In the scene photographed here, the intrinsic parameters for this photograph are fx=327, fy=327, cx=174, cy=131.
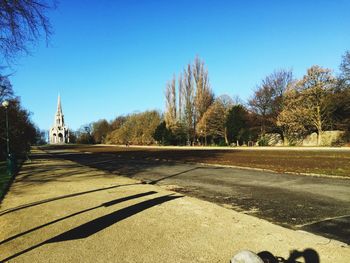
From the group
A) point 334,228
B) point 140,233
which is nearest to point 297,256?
point 334,228

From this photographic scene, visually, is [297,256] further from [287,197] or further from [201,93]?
[201,93]

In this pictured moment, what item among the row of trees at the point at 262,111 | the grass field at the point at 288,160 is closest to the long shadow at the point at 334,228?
the grass field at the point at 288,160

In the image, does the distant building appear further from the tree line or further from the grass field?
the grass field

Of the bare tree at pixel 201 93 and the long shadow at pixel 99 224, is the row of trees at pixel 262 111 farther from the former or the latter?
the long shadow at pixel 99 224

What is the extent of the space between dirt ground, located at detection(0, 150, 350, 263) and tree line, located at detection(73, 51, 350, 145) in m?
41.0

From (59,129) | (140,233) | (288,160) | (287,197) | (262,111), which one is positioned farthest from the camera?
(59,129)

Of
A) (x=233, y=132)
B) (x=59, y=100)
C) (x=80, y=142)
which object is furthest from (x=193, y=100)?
(x=59, y=100)

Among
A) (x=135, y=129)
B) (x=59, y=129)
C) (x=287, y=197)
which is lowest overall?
(x=287, y=197)

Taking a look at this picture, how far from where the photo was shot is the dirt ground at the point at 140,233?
4875mm

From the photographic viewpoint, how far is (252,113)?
190 ft

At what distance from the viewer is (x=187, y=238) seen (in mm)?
5621

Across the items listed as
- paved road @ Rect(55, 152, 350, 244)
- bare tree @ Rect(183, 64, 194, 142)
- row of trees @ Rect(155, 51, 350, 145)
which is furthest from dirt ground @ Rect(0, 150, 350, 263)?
bare tree @ Rect(183, 64, 194, 142)

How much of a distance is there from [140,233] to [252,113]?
178 ft

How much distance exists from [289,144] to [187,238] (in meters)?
49.1
